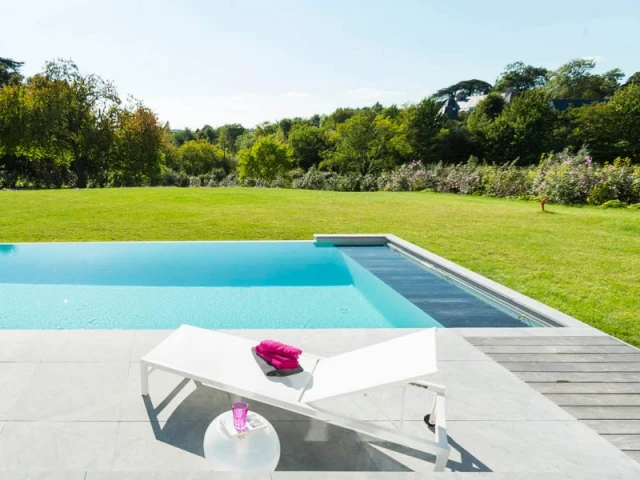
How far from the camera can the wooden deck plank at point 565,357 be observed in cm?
352

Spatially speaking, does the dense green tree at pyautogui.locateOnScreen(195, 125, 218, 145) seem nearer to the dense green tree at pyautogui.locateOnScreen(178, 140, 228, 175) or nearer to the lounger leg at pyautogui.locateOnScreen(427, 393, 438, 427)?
the dense green tree at pyautogui.locateOnScreen(178, 140, 228, 175)

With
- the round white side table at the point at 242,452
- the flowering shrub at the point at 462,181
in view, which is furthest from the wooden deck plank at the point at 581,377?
the flowering shrub at the point at 462,181

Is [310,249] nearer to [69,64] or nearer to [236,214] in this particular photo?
[236,214]

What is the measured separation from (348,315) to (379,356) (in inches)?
115

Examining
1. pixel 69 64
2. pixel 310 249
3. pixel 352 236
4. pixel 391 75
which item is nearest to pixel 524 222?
pixel 352 236

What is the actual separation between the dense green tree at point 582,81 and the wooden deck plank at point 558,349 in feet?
184

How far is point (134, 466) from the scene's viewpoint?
7.18 ft

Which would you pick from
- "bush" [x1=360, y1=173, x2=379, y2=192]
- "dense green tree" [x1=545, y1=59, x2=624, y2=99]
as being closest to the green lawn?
"bush" [x1=360, y1=173, x2=379, y2=192]

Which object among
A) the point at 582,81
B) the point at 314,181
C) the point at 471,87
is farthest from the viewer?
the point at 471,87

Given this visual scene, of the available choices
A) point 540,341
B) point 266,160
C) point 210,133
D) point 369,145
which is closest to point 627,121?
point 369,145

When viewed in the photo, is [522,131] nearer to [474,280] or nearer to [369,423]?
[474,280]

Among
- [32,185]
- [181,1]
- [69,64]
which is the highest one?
[69,64]

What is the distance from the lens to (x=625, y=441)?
98.4 inches

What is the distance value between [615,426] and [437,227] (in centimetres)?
887
